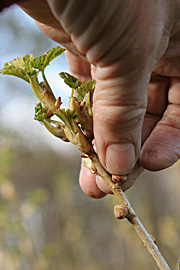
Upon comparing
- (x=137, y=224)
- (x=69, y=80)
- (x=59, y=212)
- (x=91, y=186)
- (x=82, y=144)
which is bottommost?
(x=59, y=212)

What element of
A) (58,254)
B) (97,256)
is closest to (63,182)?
(58,254)

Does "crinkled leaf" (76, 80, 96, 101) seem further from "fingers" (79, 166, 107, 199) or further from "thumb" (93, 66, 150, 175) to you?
"fingers" (79, 166, 107, 199)

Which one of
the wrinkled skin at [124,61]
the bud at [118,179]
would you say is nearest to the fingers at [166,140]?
the wrinkled skin at [124,61]

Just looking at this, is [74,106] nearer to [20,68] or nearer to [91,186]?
[20,68]

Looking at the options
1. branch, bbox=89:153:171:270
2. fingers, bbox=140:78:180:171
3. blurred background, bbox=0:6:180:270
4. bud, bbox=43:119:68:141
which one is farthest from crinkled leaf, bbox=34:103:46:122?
blurred background, bbox=0:6:180:270

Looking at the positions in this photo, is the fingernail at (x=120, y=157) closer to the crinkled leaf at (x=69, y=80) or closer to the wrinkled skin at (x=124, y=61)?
the wrinkled skin at (x=124, y=61)

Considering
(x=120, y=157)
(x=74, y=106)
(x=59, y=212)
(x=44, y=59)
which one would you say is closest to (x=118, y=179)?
(x=120, y=157)
